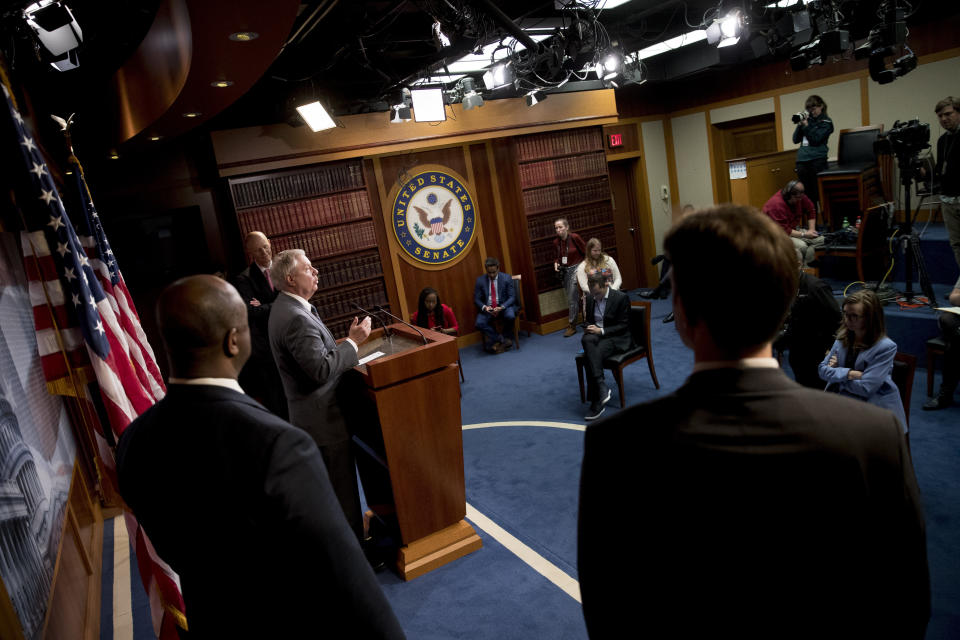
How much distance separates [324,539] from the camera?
1329 millimetres

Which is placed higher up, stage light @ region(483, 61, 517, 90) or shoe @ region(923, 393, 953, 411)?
stage light @ region(483, 61, 517, 90)

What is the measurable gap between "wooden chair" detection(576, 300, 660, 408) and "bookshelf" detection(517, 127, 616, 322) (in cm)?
281

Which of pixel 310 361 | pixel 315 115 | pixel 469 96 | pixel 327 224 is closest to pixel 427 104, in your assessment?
pixel 469 96

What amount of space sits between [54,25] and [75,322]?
5.03ft

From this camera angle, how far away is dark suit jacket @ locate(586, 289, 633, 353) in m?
5.21

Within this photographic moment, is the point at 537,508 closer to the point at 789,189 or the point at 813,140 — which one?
the point at 789,189

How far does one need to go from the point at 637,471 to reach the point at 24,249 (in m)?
3.12

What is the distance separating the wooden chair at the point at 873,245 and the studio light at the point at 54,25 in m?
6.46

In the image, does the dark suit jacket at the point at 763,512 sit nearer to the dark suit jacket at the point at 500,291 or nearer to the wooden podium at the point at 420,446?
the wooden podium at the point at 420,446

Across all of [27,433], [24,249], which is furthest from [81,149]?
[27,433]

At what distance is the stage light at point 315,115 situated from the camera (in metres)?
5.55

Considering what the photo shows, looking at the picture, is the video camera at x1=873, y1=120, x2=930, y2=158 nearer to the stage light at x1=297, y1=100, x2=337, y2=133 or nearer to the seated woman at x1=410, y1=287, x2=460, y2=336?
the seated woman at x1=410, y1=287, x2=460, y2=336

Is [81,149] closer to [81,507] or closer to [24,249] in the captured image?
[24,249]


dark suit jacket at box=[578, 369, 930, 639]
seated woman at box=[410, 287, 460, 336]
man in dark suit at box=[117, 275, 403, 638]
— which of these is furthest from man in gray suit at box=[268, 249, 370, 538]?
seated woman at box=[410, 287, 460, 336]
